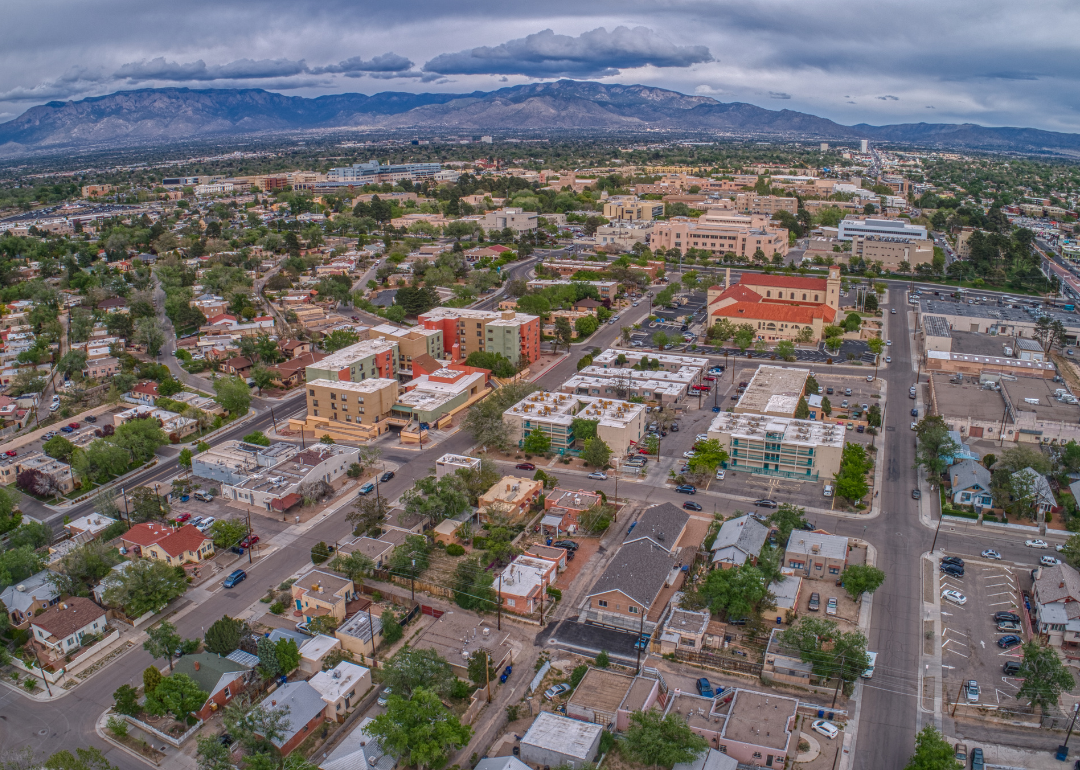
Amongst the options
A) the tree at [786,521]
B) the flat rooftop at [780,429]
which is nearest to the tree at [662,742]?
the tree at [786,521]

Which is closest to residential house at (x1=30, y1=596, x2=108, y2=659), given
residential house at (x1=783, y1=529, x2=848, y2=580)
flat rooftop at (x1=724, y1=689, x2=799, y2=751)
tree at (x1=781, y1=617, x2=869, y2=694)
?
flat rooftop at (x1=724, y1=689, x2=799, y2=751)

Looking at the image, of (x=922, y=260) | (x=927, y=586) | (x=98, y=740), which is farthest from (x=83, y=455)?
(x=922, y=260)

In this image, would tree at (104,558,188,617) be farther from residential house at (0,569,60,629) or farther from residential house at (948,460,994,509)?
residential house at (948,460,994,509)

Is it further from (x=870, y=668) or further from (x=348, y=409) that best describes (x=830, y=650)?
(x=348, y=409)

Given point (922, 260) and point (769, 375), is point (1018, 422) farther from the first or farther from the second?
point (922, 260)

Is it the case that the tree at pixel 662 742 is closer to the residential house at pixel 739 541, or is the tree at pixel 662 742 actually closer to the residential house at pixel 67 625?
the residential house at pixel 739 541

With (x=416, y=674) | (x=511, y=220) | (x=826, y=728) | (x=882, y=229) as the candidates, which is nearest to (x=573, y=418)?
(x=416, y=674)
